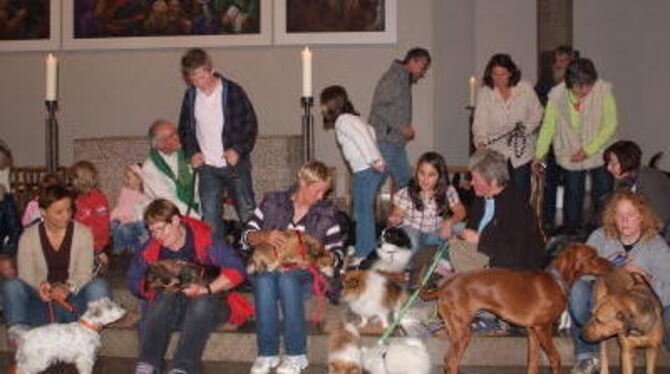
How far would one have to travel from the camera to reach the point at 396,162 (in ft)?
24.8

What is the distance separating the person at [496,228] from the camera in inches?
205

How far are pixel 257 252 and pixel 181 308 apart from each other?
20.2 inches

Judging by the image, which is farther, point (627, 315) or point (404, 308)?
point (404, 308)

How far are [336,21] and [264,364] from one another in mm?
A: 4754

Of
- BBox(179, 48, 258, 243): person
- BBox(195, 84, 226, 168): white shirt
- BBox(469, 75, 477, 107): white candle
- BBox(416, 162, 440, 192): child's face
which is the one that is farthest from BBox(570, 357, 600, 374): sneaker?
BBox(469, 75, 477, 107): white candle

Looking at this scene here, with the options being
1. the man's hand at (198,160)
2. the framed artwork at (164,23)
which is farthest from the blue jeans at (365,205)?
the framed artwork at (164,23)

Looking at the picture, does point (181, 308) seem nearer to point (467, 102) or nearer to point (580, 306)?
point (580, 306)

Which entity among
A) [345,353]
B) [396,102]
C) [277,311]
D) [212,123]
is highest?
[396,102]

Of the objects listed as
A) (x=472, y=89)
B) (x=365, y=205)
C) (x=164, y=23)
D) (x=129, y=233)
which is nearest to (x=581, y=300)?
(x=365, y=205)

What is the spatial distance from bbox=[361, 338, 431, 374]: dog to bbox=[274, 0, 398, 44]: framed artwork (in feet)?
16.5

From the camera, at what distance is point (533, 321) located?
4.80 meters

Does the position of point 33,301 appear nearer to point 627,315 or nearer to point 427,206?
point 427,206

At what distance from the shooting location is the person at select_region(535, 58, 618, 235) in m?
7.29

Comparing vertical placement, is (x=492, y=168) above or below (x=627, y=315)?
above
